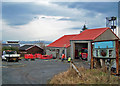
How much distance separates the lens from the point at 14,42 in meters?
66.9

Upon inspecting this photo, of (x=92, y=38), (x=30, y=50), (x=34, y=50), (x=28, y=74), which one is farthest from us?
(x=34, y=50)

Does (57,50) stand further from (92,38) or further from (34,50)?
(92,38)

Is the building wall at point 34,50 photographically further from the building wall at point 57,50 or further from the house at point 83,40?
the house at point 83,40

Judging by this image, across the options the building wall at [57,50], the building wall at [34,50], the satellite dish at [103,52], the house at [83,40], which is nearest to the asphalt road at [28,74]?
the satellite dish at [103,52]

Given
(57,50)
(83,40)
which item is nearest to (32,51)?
(57,50)

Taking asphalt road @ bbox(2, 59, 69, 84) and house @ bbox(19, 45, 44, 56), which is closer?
asphalt road @ bbox(2, 59, 69, 84)

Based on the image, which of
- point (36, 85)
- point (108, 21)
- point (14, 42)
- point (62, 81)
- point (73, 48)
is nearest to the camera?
point (62, 81)

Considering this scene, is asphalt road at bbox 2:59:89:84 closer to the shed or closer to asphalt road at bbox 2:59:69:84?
asphalt road at bbox 2:59:69:84

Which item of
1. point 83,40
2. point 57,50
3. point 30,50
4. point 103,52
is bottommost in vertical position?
point 103,52

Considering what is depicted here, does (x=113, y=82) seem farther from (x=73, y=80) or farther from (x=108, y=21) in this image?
(x=108, y=21)

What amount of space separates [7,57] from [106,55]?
786 inches

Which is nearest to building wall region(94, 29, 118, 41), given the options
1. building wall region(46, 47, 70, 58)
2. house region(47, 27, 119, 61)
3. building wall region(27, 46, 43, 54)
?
house region(47, 27, 119, 61)

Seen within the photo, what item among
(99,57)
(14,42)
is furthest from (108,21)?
(14,42)

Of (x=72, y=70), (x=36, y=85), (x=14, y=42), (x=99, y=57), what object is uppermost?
(x=14, y=42)
